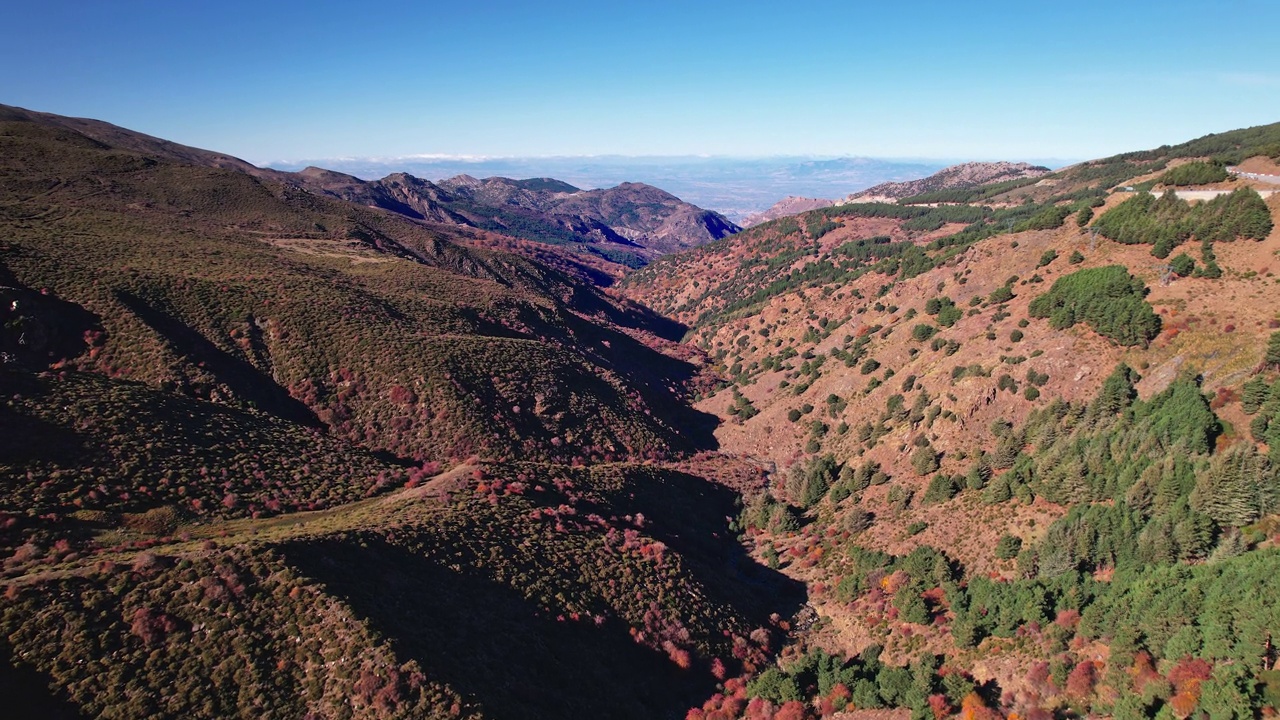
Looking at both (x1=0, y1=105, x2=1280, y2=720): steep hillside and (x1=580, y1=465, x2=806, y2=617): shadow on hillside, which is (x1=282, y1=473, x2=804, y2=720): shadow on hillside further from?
(x1=580, y1=465, x2=806, y2=617): shadow on hillside

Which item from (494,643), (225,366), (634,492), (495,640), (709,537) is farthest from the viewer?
(225,366)

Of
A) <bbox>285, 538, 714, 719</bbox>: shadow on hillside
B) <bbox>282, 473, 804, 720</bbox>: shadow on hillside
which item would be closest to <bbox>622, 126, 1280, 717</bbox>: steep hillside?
<bbox>282, 473, 804, 720</bbox>: shadow on hillside

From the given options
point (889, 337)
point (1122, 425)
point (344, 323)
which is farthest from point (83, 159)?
point (1122, 425)

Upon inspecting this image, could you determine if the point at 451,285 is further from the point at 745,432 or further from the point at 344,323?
the point at 745,432

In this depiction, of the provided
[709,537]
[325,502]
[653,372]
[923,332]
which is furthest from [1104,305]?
[325,502]

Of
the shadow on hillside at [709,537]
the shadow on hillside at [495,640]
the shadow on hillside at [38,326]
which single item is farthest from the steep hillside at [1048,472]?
the shadow on hillside at [38,326]

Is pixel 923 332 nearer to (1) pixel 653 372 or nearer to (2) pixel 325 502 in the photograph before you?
(1) pixel 653 372
